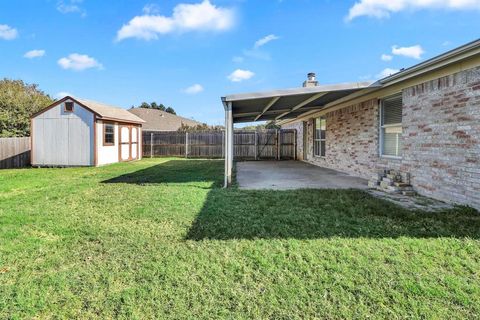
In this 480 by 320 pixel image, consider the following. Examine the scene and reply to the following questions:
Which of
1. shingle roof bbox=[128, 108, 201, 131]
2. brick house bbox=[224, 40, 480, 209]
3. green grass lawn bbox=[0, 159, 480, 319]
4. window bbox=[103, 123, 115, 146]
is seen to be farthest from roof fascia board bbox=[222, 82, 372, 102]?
shingle roof bbox=[128, 108, 201, 131]

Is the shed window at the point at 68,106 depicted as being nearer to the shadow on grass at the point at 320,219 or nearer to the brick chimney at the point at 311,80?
the brick chimney at the point at 311,80

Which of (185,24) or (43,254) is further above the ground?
(185,24)

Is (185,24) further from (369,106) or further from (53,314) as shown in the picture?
(53,314)

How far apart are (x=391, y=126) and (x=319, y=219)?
464cm

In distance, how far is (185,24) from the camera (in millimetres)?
12406

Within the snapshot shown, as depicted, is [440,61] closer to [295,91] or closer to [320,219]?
[295,91]

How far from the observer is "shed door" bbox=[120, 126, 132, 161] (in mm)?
16844

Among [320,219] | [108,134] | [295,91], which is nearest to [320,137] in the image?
[295,91]

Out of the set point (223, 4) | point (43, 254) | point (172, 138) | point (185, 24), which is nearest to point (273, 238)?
point (43, 254)

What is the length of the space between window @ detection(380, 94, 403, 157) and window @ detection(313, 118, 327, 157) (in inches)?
184

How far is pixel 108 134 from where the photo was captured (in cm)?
1546

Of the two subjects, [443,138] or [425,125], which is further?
[425,125]

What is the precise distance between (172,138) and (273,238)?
17525 mm

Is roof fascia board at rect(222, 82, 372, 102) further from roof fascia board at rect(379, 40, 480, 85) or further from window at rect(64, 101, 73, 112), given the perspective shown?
window at rect(64, 101, 73, 112)
